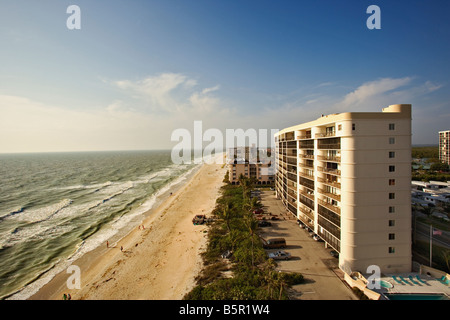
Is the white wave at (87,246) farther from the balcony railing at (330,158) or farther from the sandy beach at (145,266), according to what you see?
the balcony railing at (330,158)

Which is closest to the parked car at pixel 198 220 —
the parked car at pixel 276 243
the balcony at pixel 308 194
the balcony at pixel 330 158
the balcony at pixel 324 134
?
the parked car at pixel 276 243

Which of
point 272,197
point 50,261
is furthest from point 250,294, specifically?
point 272,197

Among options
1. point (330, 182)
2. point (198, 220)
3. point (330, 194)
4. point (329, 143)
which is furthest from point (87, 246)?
point (329, 143)

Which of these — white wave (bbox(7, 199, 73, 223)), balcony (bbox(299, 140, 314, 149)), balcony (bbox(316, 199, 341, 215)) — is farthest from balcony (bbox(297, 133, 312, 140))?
white wave (bbox(7, 199, 73, 223))

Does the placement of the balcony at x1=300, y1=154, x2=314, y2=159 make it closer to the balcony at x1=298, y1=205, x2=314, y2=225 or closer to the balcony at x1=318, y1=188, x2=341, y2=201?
the balcony at x1=318, y1=188, x2=341, y2=201

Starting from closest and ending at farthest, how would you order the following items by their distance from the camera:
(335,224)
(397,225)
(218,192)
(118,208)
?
(397,225) → (335,224) → (118,208) → (218,192)

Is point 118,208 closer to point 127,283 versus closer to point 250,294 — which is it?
point 127,283
